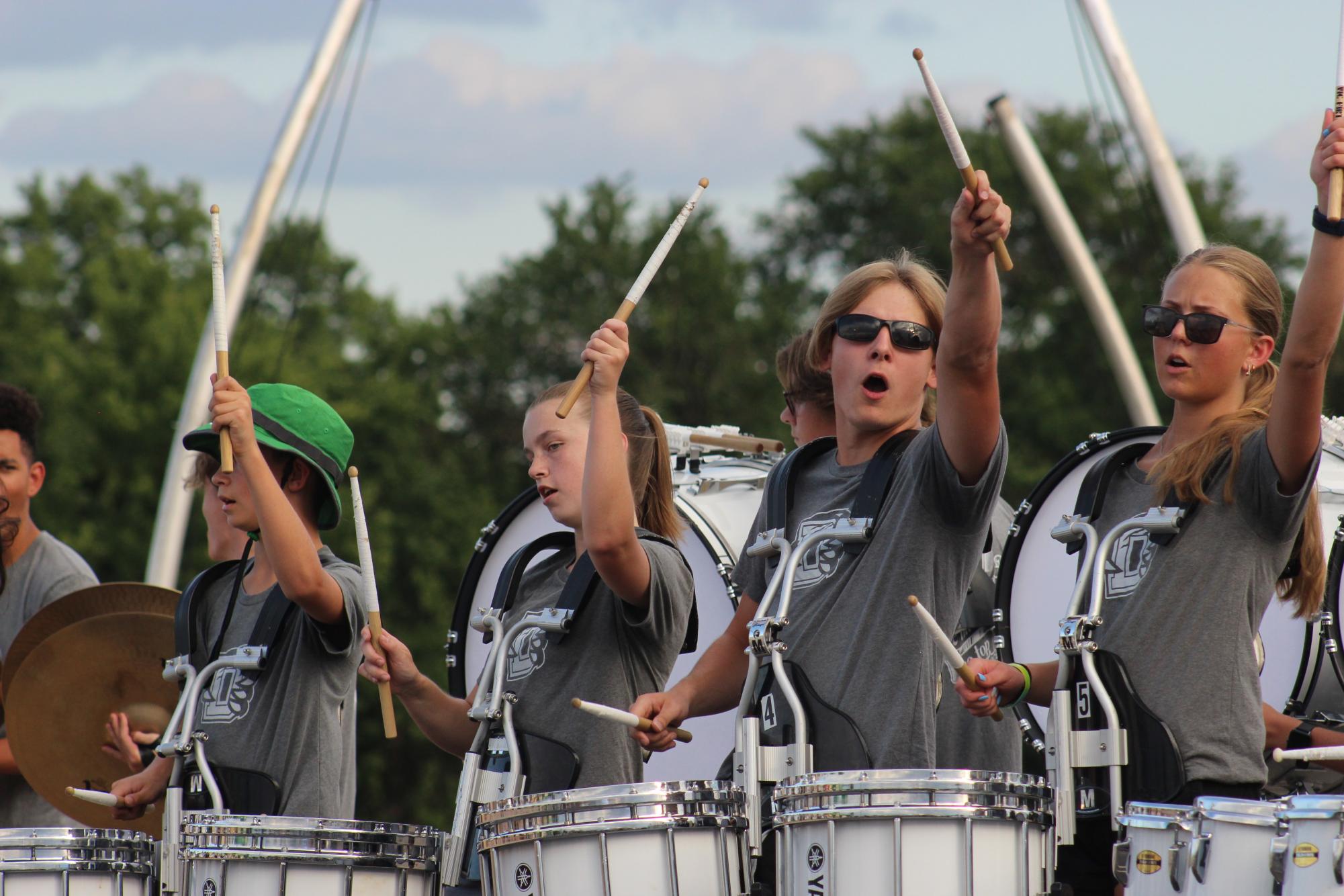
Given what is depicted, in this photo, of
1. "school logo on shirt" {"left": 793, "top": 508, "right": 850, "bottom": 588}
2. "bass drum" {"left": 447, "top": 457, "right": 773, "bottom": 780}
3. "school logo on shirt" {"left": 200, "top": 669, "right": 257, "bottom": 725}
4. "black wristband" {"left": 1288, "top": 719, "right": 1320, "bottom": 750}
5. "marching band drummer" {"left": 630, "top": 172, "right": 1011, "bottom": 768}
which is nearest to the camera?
"marching band drummer" {"left": 630, "top": 172, "right": 1011, "bottom": 768}

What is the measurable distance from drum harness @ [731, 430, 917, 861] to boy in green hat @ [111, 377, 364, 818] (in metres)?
1.24

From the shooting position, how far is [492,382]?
29703mm

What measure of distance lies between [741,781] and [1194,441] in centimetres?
124

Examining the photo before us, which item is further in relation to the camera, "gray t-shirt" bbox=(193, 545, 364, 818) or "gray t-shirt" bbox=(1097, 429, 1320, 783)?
"gray t-shirt" bbox=(193, 545, 364, 818)

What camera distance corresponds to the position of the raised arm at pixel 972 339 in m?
3.40

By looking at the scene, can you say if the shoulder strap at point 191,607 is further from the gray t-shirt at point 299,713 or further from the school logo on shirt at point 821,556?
the school logo on shirt at point 821,556

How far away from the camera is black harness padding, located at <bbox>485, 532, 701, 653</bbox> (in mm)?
4484

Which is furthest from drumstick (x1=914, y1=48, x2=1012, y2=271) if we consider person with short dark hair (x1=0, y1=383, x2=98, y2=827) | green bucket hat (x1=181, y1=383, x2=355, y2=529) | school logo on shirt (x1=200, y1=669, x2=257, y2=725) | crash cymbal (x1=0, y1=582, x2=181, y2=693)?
person with short dark hair (x1=0, y1=383, x2=98, y2=827)

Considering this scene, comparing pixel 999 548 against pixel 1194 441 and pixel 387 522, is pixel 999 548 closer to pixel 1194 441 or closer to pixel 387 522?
pixel 1194 441

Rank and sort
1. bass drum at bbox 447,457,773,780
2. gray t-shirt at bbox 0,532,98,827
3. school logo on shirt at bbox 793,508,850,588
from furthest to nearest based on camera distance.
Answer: gray t-shirt at bbox 0,532,98,827 → bass drum at bbox 447,457,773,780 → school logo on shirt at bbox 793,508,850,588

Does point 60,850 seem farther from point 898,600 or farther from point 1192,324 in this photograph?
point 1192,324

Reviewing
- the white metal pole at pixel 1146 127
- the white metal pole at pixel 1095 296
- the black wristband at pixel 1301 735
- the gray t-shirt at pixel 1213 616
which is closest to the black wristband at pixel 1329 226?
the gray t-shirt at pixel 1213 616

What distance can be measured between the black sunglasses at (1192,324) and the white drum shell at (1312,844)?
136 centimetres

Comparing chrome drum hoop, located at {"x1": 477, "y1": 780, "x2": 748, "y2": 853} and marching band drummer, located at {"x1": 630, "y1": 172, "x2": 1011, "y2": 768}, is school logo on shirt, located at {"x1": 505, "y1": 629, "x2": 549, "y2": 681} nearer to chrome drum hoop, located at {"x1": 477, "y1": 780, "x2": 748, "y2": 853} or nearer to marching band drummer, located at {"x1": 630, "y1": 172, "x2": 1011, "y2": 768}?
marching band drummer, located at {"x1": 630, "y1": 172, "x2": 1011, "y2": 768}
